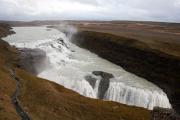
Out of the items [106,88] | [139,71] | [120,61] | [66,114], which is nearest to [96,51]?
[120,61]

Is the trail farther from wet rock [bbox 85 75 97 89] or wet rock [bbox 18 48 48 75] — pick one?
wet rock [bbox 85 75 97 89]

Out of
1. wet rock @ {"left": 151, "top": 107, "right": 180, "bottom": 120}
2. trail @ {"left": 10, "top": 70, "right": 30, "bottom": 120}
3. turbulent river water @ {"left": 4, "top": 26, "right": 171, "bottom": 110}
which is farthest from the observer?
turbulent river water @ {"left": 4, "top": 26, "right": 171, "bottom": 110}

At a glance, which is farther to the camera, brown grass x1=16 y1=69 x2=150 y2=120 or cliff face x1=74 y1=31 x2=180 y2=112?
cliff face x1=74 y1=31 x2=180 y2=112

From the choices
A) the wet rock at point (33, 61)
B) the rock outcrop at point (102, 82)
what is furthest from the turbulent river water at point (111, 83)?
the wet rock at point (33, 61)

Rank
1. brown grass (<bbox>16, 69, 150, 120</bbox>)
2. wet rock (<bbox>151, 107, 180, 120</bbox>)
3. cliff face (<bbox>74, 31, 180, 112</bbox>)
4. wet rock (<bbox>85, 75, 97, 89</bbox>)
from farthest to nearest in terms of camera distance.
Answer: cliff face (<bbox>74, 31, 180, 112</bbox>)
wet rock (<bbox>85, 75, 97, 89</bbox>)
brown grass (<bbox>16, 69, 150, 120</bbox>)
wet rock (<bbox>151, 107, 180, 120</bbox>)

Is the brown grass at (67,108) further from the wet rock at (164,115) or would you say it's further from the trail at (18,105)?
the wet rock at (164,115)

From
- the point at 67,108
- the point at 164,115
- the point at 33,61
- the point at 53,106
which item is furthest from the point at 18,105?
the point at 33,61

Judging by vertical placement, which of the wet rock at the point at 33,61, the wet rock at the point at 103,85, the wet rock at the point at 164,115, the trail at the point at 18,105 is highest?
the wet rock at the point at 164,115

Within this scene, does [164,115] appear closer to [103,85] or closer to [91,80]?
[103,85]

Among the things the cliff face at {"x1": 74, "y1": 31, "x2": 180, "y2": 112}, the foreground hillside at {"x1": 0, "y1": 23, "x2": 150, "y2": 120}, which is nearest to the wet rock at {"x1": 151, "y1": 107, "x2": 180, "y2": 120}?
the foreground hillside at {"x1": 0, "y1": 23, "x2": 150, "y2": 120}
